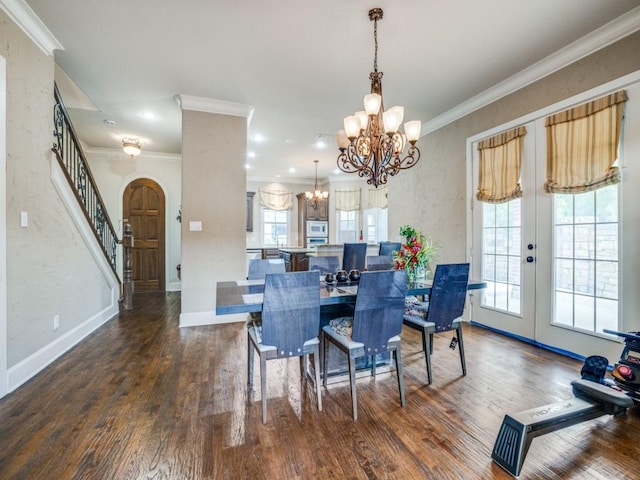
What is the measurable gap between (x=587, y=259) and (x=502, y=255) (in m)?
0.86

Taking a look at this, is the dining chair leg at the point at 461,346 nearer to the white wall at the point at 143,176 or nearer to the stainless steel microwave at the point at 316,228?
the white wall at the point at 143,176

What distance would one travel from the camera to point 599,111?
258 cm

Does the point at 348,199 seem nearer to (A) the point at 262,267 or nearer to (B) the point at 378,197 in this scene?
(B) the point at 378,197

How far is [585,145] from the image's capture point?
2678 mm

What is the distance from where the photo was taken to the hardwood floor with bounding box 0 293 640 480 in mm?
1484

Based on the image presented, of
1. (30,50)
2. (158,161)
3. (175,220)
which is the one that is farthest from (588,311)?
(158,161)

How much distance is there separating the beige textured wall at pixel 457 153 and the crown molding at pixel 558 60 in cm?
5

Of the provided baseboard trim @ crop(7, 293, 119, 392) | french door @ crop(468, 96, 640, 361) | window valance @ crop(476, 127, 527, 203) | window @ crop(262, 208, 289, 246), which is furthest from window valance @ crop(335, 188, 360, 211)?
baseboard trim @ crop(7, 293, 119, 392)

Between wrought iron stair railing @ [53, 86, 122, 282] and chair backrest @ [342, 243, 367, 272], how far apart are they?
329 centimetres

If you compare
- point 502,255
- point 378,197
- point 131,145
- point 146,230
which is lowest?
point 502,255

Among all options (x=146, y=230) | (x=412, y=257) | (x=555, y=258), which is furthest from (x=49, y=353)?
(x=555, y=258)

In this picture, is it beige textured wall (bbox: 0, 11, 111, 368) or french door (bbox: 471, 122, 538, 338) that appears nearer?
beige textured wall (bbox: 0, 11, 111, 368)

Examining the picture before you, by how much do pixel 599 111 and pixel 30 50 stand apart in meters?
4.77

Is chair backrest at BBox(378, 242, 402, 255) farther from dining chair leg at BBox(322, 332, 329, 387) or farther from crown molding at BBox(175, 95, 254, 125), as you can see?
crown molding at BBox(175, 95, 254, 125)
